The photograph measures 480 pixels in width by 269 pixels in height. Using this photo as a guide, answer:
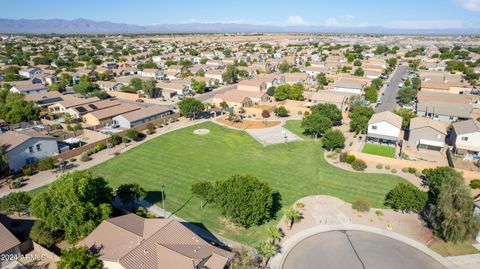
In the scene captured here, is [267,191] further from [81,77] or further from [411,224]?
[81,77]

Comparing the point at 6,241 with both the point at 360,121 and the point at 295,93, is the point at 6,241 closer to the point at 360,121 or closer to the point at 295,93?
the point at 360,121

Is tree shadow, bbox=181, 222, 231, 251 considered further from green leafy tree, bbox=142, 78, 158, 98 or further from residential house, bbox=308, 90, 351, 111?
green leafy tree, bbox=142, 78, 158, 98

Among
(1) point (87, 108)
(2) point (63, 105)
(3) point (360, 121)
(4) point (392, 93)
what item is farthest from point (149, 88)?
(4) point (392, 93)

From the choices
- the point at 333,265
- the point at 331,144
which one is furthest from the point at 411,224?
the point at 331,144

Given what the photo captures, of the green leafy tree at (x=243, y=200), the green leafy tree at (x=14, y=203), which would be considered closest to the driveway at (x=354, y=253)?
the green leafy tree at (x=243, y=200)

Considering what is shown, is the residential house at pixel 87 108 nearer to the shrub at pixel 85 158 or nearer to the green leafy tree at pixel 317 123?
the shrub at pixel 85 158

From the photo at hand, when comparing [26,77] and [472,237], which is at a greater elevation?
[26,77]
